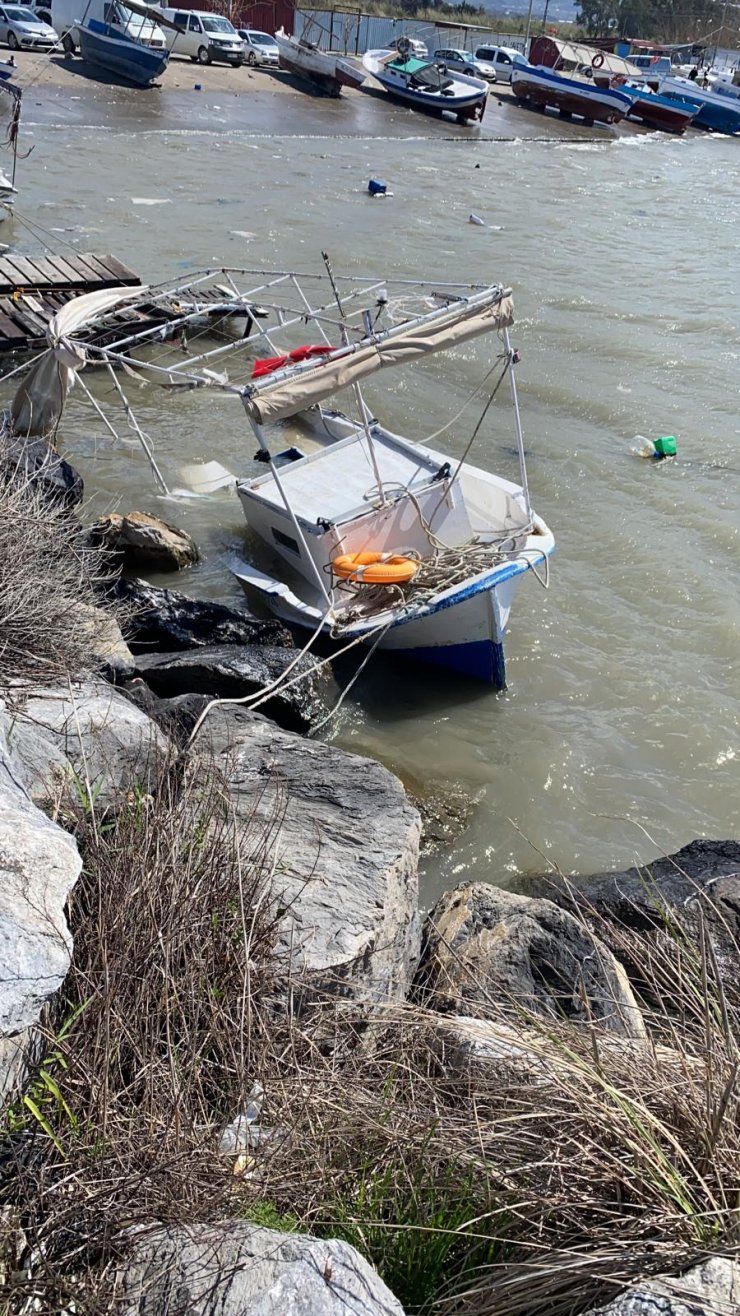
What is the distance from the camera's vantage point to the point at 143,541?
35.0 ft

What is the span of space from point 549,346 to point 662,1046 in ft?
55.6

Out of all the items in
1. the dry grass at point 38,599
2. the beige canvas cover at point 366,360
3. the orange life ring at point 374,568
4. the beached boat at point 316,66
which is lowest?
the orange life ring at point 374,568

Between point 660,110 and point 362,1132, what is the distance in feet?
180

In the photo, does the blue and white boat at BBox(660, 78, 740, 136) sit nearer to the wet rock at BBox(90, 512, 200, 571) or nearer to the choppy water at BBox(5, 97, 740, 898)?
the choppy water at BBox(5, 97, 740, 898)

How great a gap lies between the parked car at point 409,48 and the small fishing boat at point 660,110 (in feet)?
29.2

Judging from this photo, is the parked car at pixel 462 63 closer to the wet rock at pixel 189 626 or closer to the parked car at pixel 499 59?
the parked car at pixel 499 59

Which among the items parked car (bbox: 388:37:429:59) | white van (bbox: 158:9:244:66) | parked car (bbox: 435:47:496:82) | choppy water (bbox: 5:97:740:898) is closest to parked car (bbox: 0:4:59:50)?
choppy water (bbox: 5:97:740:898)

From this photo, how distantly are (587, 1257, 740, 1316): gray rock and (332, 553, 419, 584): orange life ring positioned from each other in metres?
6.78

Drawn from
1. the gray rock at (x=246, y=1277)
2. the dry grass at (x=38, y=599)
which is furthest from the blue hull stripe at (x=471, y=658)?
the gray rock at (x=246, y=1277)

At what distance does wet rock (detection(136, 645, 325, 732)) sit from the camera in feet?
27.0

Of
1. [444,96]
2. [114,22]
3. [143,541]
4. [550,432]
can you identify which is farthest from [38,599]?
[444,96]

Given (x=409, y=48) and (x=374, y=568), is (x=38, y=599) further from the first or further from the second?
(x=409, y=48)

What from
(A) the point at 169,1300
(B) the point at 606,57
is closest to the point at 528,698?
(A) the point at 169,1300

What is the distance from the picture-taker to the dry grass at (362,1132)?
2.79 m
